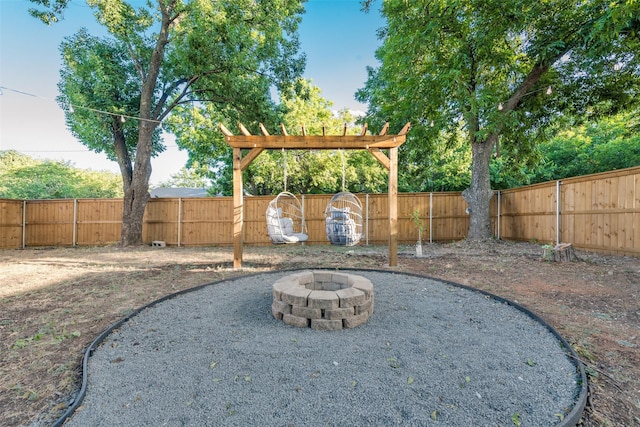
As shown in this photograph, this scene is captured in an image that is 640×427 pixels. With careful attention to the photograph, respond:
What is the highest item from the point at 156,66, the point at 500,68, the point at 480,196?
the point at 156,66

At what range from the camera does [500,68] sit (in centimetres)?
758

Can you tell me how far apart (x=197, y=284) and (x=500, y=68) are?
351 inches

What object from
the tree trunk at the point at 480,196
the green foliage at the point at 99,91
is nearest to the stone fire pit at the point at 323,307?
the tree trunk at the point at 480,196

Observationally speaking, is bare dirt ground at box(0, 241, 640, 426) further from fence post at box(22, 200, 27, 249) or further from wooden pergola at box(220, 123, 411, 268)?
fence post at box(22, 200, 27, 249)

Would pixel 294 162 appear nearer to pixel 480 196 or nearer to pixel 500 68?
pixel 480 196

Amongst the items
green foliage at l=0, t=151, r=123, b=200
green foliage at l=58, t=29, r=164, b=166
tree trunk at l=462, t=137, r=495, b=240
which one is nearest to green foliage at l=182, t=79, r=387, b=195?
green foliage at l=58, t=29, r=164, b=166

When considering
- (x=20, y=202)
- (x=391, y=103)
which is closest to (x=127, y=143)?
(x=20, y=202)

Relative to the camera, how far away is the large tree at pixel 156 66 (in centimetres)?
795

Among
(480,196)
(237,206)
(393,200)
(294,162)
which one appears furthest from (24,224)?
(480,196)

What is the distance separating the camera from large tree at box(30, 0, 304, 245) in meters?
7.95

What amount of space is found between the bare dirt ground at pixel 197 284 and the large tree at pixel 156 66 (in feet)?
14.1

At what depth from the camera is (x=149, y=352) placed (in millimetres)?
2127

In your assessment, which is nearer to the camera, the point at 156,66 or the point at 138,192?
the point at 156,66

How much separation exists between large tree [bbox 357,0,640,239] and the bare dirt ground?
11.1 feet
